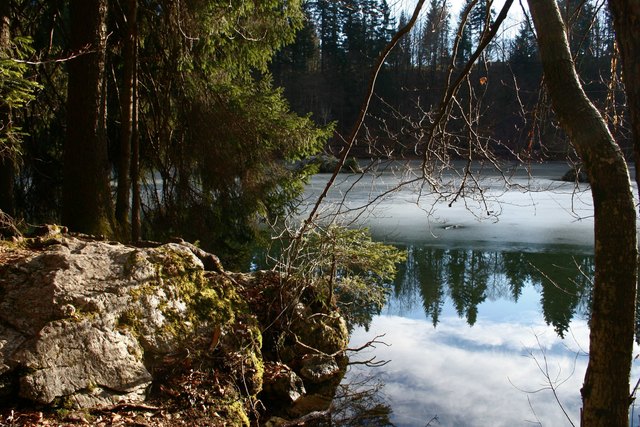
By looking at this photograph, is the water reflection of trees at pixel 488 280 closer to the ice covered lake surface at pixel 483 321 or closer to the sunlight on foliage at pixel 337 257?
the ice covered lake surface at pixel 483 321

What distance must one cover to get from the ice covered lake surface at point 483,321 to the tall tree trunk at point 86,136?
2.43 m

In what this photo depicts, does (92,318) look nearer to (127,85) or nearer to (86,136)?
(86,136)

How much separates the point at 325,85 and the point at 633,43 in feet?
106

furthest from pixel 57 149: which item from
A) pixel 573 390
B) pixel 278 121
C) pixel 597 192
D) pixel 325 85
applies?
pixel 325 85

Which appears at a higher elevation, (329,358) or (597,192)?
(597,192)

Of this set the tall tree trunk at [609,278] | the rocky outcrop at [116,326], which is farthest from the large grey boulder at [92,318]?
the tall tree trunk at [609,278]

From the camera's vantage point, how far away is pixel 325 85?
33.4m

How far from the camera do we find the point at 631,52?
5.78 feet

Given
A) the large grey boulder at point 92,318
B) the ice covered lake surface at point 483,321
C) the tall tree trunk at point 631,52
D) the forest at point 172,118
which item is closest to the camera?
the tall tree trunk at point 631,52

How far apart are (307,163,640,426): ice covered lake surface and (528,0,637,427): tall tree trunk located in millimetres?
1247

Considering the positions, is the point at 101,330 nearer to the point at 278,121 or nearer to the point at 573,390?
the point at 573,390

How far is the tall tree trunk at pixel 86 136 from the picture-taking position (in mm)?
6609

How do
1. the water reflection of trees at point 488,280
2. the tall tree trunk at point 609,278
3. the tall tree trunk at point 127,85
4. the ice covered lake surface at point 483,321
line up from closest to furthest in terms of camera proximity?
the tall tree trunk at point 609,278
the ice covered lake surface at point 483,321
the tall tree trunk at point 127,85
the water reflection of trees at point 488,280

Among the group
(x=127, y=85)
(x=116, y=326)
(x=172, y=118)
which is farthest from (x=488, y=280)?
(x=116, y=326)
